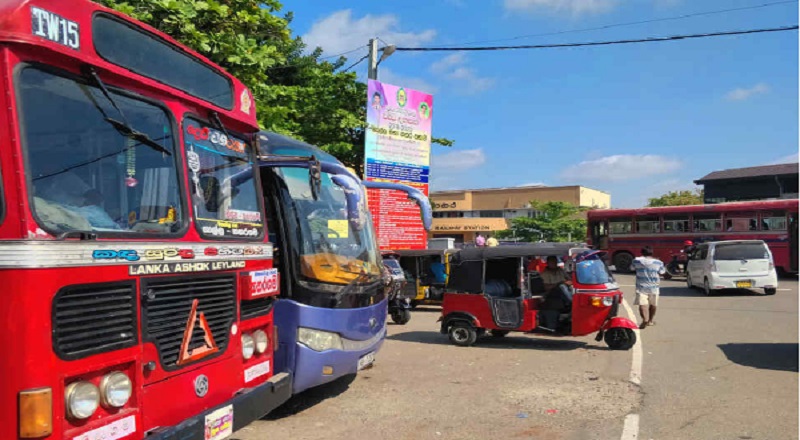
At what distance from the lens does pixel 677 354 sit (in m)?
8.99

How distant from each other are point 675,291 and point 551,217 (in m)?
24.0

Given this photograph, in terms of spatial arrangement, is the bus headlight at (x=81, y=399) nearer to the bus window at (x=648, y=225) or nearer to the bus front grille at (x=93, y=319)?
the bus front grille at (x=93, y=319)

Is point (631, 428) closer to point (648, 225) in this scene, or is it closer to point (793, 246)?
point (793, 246)

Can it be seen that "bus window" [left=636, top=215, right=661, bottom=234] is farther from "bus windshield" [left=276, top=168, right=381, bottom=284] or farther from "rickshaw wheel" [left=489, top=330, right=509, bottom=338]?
"bus windshield" [left=276, top=168, right=381, bottom=284]

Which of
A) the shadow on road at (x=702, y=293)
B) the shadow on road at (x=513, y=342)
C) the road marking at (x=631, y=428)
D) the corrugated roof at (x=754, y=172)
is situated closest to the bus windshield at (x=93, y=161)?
the road marking at (x=631, y=428)

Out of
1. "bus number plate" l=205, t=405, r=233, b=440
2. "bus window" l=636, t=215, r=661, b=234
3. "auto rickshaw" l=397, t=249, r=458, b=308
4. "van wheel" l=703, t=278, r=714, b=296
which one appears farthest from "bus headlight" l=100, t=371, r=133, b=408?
"bus window" l=636, t=215, r=661, b=234

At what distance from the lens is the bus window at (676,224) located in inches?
1057

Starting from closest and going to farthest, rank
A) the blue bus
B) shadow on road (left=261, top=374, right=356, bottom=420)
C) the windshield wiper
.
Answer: the windshield wiper, the blue bus, shadow on road (left=261, top=374, right=356, bottom=420)

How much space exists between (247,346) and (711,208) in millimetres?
25893

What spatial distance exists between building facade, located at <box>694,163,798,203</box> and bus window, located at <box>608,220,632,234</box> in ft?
51.0

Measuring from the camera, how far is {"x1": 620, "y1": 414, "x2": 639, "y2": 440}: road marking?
5262 mm

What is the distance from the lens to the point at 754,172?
4319 centimetres

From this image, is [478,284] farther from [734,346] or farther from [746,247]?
[746,247]

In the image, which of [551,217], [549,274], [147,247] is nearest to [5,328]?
[147,247]
